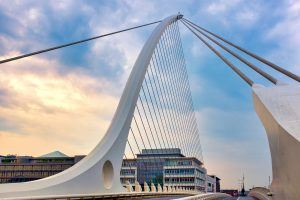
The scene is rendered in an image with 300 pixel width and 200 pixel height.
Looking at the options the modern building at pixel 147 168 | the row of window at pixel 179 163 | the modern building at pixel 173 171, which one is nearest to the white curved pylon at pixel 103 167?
the modern building at pixel 147 168

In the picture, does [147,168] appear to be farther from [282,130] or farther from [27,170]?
[282,130]

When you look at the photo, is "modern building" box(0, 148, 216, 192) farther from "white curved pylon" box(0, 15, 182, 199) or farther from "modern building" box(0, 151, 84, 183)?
"white curved pylon" box(0, 15, 182, 199)

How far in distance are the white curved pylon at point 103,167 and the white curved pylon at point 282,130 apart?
9.79 meters

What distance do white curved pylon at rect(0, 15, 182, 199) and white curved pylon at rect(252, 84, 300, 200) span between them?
979 centimetres

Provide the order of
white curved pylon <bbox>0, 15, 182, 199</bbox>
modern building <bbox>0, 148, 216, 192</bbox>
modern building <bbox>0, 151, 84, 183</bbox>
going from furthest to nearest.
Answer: modern building <bbox>0, 151, 84, 183</bbox> < modern building <bbox>0, 148, 216, 192</bbox> < white curved pylon <bbox>0, 15, 182, 199</bbox>

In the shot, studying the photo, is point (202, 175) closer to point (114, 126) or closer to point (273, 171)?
point (114, 126)

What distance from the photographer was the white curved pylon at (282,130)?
747cm

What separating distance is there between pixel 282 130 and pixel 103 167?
16.6 metres

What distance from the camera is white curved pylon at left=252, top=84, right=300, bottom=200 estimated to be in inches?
294

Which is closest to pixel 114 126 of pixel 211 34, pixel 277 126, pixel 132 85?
pixel 132 85

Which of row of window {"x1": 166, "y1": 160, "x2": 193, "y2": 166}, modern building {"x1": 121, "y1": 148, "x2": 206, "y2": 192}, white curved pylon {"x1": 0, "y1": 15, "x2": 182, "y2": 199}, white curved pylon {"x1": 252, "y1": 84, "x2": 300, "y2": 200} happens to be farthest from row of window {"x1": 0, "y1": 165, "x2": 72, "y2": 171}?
white curved pylon {"x1": 252, "y1": 84, "x2": 300, "y2": 200}

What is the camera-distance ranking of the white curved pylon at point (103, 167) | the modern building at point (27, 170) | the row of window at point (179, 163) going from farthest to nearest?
1. the modern building at point (27, 170)
2. the row of window at point (179, 163)
3. the white curved pylon at point (103, 167)

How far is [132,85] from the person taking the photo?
29.5 meters

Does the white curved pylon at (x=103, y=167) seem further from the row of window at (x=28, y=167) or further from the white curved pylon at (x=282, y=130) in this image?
the row of window at (x=28, y=167)
